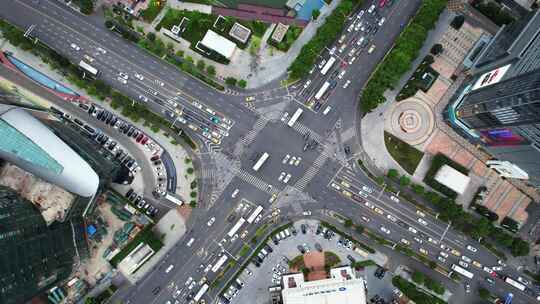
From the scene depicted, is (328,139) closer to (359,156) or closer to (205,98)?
(359,156)

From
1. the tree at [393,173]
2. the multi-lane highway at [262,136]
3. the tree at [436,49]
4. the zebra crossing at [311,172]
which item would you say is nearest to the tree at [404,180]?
the tree at [393,173]

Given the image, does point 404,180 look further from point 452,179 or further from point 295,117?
point 295,117

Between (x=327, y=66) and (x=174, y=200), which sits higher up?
(x=327, y=66)

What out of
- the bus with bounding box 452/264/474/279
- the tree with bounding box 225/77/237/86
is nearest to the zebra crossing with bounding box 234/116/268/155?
the tree with bounding box 225/77/237/86

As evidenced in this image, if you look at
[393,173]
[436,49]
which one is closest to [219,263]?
[393,173]

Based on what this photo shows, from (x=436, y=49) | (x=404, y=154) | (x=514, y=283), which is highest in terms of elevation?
(x=436, y=49)

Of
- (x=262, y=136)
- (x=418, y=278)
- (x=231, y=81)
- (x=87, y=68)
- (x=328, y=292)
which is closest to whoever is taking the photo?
(x=328, y=292)

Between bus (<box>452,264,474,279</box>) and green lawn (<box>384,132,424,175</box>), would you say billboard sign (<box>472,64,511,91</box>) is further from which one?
bus (<box>452,264,474,279</box>)

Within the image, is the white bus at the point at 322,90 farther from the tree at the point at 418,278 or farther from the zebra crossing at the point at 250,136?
the tree at the point at 418,278
